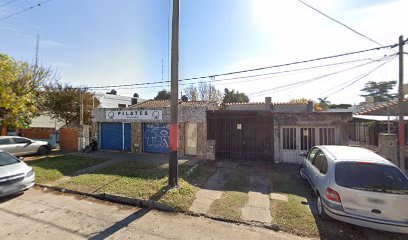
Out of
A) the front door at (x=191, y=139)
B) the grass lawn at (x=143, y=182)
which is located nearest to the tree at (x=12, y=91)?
the grass lawn at (x=143, y=182)

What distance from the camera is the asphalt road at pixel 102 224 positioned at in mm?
4461

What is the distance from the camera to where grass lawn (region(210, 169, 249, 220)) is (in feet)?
17.9

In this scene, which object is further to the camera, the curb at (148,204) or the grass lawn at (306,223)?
the curb at (148,204)

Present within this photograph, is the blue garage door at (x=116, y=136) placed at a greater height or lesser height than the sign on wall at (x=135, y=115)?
lesser

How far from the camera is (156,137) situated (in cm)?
1320

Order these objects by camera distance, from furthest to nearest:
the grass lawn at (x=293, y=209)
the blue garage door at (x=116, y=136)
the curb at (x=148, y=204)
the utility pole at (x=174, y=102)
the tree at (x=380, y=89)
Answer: the tree at (x=380, y=89) → the blue garage door at (x=116, y=136) → the utility pole at (x=174, y=102) → the curb at (x=148, y=204) → the grass lawn at (x=293, y=209)

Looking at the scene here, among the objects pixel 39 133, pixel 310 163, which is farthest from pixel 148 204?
pixel 39 133

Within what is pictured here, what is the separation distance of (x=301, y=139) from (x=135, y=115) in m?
9.40

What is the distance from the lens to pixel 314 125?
10.3 meters

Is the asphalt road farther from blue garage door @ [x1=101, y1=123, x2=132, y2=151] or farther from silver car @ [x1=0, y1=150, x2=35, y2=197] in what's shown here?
blue garage door @ [x1=101, y1=123, x2=132, y2=151]

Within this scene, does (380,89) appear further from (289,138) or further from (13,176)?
(13,176)

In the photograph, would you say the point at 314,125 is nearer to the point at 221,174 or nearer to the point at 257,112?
the point at 257,112

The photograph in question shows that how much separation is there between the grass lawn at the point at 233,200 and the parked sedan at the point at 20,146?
40.4 ft

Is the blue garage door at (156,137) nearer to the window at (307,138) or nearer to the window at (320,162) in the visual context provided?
the window at (307,138)
